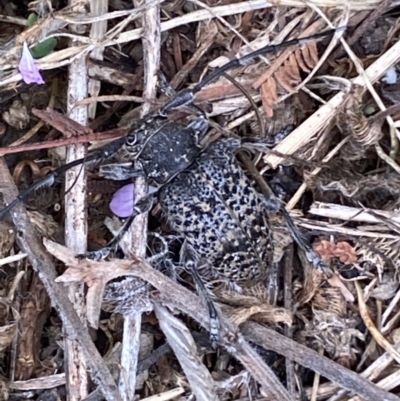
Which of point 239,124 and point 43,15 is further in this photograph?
point 239,124

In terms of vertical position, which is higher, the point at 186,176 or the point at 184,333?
the point at 186,176

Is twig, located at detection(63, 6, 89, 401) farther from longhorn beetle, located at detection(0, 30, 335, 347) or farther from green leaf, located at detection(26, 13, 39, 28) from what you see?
green leaf, located at detection(26, 13, 39, 28)

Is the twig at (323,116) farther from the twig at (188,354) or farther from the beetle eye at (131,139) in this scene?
the twig at (188,354)

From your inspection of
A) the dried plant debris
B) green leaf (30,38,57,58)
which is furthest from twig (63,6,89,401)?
green leaf (30,38,57,58)

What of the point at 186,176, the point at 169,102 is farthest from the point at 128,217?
the point at 169,102

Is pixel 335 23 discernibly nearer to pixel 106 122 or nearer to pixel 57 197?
pixel 106 122

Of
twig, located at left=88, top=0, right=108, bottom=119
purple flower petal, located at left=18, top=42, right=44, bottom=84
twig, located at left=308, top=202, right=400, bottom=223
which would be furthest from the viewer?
twig, located at left=308, top=202, right=400, bottom=223

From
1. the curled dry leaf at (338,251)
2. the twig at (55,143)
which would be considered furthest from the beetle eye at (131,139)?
the curled dry leaf at (338,251)
